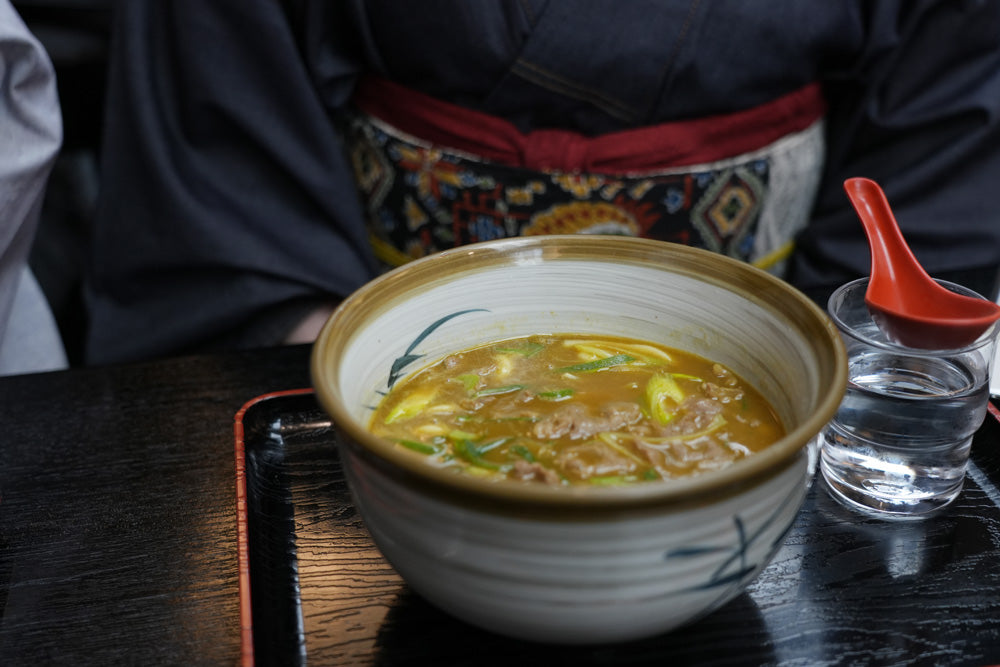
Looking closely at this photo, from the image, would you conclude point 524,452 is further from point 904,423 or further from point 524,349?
point 904,423

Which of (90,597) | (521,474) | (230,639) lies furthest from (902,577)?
(90,597)

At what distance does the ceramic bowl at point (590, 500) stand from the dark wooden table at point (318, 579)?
91mm

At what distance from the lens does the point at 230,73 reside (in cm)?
166

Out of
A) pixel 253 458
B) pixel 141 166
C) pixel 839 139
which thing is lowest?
pixel 141 166

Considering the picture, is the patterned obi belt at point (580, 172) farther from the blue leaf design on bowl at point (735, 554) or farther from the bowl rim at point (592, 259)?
the blue leaf design on bowl at point (735, 554)

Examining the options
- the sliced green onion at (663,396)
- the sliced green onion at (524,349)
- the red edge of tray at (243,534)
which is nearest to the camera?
the red edge of tray at (243,534)

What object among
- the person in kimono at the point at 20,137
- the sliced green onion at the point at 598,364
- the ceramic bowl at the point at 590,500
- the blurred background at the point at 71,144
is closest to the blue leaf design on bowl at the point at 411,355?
the ceramic bowl at the point at 590,500

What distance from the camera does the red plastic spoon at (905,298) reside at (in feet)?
2.91

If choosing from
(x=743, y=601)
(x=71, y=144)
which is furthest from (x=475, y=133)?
(x=71, y=144)

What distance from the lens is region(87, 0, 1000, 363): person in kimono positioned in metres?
1.62

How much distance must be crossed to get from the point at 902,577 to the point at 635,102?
1.05 m

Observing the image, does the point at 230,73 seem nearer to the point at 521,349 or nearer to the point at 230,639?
the point at 521,349

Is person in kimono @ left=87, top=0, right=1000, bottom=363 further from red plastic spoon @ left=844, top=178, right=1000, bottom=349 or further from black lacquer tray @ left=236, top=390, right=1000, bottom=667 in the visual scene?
black lacquer tray @ left=236, top=390, right=1000, bottom=667

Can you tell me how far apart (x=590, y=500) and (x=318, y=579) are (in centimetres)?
37
